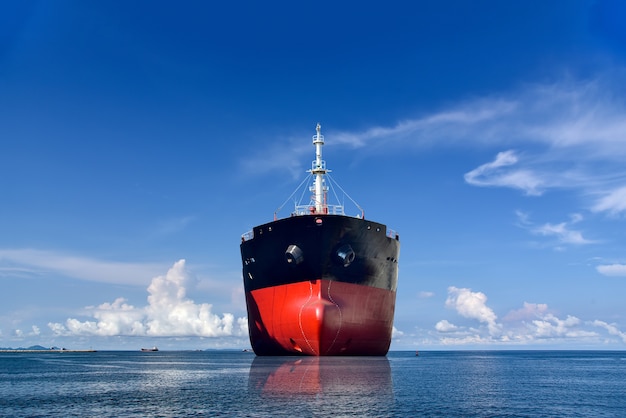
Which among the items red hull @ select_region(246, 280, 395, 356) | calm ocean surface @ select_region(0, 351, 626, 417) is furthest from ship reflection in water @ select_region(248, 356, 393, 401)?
red hull @ select_region(246, 280, 395, 356)

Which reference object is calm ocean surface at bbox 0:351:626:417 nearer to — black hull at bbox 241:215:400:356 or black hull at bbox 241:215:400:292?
black hull at bbox 241:215:400:356

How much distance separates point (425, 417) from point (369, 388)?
797cm

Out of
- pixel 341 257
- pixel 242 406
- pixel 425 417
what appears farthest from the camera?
pixel 341 257

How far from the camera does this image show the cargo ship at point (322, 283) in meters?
41.6

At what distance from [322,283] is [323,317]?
2.42 m

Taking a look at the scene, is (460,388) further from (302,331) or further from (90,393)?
(90,393)

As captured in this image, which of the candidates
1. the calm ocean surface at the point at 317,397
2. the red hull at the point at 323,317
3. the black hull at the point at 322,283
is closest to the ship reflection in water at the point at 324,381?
the calm ocean surface at the point at 317,397

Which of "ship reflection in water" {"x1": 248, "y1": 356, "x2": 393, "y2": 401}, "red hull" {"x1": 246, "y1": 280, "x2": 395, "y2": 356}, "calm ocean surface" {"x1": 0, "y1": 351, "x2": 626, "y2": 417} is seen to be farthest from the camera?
"red hull" {"x1": 246, "y1": 280, "x2": 395, "y2": 356}

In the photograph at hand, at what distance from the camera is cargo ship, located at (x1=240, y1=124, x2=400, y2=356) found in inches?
1636

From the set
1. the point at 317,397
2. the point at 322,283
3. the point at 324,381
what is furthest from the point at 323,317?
the point at 317,397

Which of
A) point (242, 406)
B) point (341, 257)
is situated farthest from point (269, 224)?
point (242, 406)

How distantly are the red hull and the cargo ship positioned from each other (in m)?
0.07

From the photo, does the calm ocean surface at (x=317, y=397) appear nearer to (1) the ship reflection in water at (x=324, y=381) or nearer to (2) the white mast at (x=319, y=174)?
(1) the ship reflection in water at (x=324, y=381)

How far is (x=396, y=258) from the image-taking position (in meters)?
50.1
